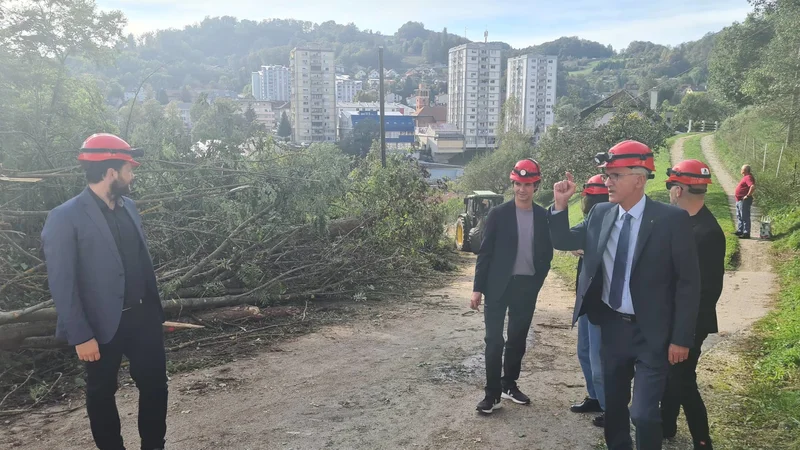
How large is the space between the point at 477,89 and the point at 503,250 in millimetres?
98127

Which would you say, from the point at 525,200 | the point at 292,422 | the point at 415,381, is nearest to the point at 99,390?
the point at 292,422

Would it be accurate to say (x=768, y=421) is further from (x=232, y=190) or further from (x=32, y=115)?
(x=32, y=115)

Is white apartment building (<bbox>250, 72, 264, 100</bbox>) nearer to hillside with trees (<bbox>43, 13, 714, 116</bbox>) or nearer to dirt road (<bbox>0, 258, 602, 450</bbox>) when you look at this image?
hillside with trees (<bbox>43, 13, 714, 116</bbox>)

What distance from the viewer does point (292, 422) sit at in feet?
13.6

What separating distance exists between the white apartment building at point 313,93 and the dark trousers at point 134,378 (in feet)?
267

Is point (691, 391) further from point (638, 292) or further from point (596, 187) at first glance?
point (596, 187)

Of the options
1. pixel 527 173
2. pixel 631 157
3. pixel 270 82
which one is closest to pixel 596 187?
pixel 527 173

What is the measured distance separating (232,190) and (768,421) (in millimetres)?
5756

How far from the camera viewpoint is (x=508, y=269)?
4.10m

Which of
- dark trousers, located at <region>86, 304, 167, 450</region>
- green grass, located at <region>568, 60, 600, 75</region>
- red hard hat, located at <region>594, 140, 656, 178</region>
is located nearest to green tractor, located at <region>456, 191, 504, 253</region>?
red hard hat, located at <region>594, 140, 656, 178</region>

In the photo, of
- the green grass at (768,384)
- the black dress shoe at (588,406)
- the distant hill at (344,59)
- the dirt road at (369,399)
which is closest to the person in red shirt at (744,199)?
the green grass at (768,384)

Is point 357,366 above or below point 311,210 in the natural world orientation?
below

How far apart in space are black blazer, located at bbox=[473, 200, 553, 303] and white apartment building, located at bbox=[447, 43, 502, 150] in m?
93.4

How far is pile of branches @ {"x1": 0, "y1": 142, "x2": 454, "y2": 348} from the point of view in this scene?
5219mm
